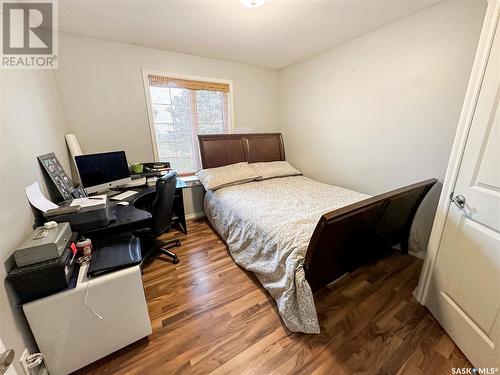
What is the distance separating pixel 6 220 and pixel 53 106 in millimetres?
1578

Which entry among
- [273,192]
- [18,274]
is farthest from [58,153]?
[273,192]

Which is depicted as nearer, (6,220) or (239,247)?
(6,220)

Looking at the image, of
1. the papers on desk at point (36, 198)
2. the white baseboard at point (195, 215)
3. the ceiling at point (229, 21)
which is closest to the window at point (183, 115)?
the ceiling at point (229, 21)

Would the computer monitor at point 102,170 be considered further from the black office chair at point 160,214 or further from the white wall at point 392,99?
the white wall at point 392,99

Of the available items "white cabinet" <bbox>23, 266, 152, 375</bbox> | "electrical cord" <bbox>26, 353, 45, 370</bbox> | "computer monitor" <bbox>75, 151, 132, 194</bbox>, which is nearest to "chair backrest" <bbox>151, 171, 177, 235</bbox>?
"computer monitor" <bbox>75, 151, 132, 194</bbox>

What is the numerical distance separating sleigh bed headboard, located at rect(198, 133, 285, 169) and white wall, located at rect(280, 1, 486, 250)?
0.63 m

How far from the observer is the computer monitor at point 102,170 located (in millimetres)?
1917

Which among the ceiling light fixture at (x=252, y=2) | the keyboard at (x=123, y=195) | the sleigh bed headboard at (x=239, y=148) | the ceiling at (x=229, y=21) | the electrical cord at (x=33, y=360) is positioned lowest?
the electrical cord at (x=33, y=360)

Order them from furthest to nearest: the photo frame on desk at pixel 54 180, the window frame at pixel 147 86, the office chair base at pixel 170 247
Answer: the window frame at pixel 147 86 < the office chair base at pixel 170 247 < the photo frame on desk at pixel 54 180

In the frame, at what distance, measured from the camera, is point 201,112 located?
123 inches

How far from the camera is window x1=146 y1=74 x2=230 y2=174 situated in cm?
279

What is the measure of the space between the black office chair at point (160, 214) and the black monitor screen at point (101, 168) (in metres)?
0.56

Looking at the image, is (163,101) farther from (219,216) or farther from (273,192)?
(273,192)

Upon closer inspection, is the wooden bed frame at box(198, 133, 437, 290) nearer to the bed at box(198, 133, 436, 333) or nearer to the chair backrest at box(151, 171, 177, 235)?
the bed at box(198, 133, 436, 333)
